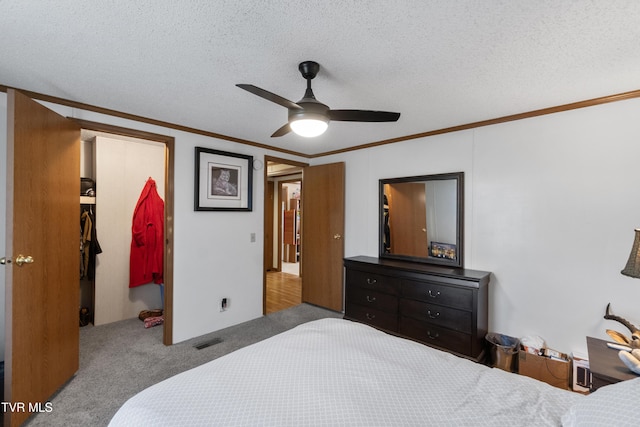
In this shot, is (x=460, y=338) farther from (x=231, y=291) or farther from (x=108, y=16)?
→ (x=108, y=16)

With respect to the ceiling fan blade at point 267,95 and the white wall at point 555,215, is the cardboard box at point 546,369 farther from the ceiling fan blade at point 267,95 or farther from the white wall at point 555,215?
the ceiling fan blade at point 267,95

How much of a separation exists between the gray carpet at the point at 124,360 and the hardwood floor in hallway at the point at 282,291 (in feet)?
1.30

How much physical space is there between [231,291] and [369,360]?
2516 millimetres

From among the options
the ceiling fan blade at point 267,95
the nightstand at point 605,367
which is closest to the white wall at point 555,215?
the nightstand at point 605,367

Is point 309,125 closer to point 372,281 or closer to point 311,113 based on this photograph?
point 311,113

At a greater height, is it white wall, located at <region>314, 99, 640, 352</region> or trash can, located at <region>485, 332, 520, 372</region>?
white wall, located at <region>314, 99, 640, 352</region>

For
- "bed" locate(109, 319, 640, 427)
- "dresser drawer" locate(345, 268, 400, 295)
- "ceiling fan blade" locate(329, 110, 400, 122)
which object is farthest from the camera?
"dresser drawer" locate(345, 268, 400, 295)

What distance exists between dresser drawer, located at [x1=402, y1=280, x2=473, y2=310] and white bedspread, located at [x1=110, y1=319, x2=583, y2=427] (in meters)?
1.19

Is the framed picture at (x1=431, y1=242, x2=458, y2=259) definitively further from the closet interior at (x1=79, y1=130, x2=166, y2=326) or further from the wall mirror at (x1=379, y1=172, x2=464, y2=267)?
the closet interior at (x1=79, y1=130, x2=166, y2=326)

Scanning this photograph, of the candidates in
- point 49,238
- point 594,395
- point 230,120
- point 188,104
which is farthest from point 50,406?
point 594,395

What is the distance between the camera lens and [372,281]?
10.3 ft

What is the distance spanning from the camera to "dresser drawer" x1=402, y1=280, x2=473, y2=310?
8.14 feet

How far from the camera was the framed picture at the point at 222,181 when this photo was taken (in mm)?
3178

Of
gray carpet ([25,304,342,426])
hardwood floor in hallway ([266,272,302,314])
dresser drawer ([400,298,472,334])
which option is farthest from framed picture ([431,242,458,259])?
hardwood floor in hallway ([266,272,302,314])
